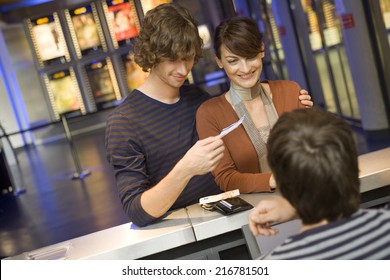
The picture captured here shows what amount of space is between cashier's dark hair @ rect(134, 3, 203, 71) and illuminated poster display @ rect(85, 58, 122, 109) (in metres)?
7.15

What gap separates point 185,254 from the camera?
6.55ft

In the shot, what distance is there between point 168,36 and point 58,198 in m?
5.98

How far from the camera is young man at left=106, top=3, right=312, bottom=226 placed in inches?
78.4

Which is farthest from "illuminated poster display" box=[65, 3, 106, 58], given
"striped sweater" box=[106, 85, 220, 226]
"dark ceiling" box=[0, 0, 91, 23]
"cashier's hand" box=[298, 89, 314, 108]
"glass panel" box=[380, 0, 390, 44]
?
"cashier's hand" box=[298, 89, 314, 108]

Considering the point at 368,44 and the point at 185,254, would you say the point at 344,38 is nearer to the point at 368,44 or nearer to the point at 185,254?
the point at 368,44

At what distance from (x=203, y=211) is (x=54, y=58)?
7.73 metres

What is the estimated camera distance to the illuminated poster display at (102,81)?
30.3 feet

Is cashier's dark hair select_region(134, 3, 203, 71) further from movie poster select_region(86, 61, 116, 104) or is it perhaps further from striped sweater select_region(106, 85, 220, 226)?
movie poster select_region(86, 61, 116, 104)

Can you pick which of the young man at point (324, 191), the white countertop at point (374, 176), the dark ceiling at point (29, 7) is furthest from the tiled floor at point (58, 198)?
the young man at point (324, 191)

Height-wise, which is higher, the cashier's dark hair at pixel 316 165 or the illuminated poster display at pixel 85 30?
the illuminated poster display at pixel 85 30

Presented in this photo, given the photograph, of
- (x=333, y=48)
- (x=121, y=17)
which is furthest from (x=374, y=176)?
(x=121, y=17)

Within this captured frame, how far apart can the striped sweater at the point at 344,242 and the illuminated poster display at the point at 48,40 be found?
839 centimetres

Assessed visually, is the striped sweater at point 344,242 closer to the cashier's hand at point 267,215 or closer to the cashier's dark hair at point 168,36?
the cashier's hand at point 267,215

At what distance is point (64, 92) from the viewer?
9.23m
